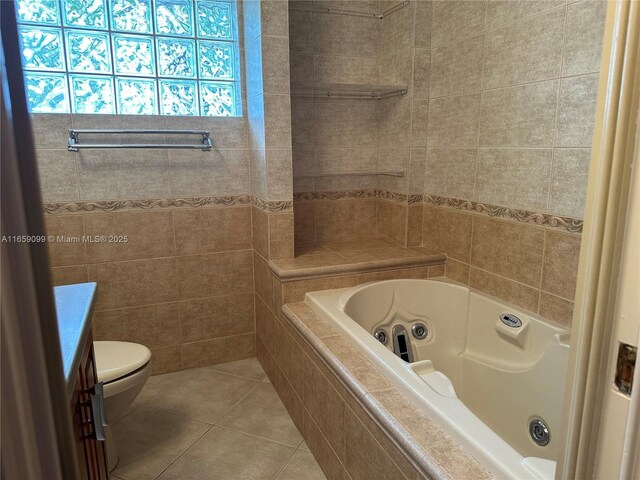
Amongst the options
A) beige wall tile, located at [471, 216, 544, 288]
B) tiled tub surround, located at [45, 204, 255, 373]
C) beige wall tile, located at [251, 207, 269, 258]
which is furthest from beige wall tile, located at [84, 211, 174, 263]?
beige wall tile, located at [471, 216, 544, 288]

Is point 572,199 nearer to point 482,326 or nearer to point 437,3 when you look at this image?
point 482,326

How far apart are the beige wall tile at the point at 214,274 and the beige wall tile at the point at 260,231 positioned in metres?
0.12

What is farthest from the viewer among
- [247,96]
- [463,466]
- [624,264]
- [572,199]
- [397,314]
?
[247,96]

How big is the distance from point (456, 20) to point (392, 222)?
109cm

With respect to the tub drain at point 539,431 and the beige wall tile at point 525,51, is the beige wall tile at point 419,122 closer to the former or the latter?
the beige wall tile at point 525,51

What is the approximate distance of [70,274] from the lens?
2264 mm

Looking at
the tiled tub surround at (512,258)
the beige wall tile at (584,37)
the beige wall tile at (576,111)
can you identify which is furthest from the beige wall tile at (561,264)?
the beige wall tile at (584,37)

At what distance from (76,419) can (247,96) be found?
6.16 feet

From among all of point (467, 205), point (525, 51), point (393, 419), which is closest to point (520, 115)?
point (525, 51)

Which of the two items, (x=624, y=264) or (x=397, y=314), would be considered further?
(x=397, y=314)

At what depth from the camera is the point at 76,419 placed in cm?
94

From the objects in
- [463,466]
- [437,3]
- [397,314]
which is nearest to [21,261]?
[463,466]

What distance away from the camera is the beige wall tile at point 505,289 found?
6.14 ft

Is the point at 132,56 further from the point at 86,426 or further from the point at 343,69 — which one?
the point at 86,426
